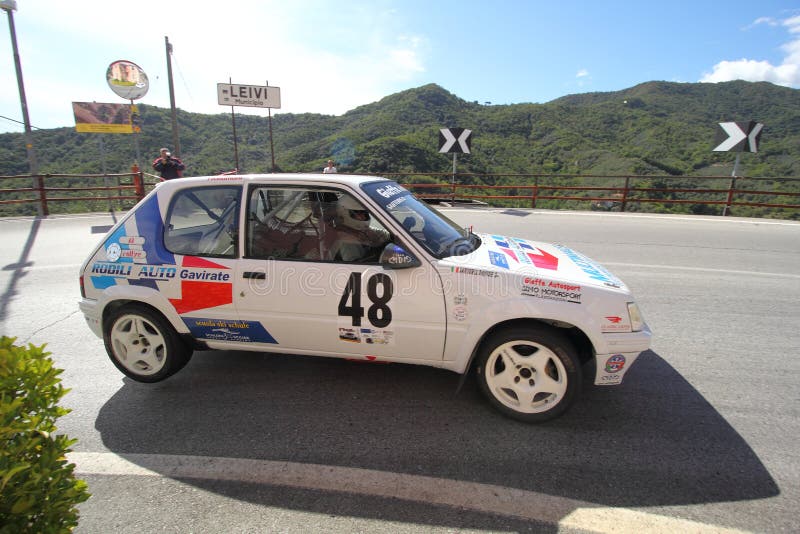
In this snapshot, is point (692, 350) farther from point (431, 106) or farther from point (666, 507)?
point (431, 106)

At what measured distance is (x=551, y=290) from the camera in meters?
2.77

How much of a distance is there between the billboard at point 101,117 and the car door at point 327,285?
21.4 m

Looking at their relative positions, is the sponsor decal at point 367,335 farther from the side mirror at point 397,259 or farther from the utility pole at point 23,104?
the utility pole at point 23,104

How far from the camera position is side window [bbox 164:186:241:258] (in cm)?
325

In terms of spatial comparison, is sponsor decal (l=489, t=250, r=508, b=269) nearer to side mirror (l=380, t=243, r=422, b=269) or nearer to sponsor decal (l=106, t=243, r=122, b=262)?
side mirror (l=380, t=243, r=422, b=269)

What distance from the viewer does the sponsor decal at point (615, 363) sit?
9.15ft

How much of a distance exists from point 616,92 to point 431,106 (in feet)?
147

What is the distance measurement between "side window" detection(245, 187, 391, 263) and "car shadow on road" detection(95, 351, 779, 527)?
1.11 meters

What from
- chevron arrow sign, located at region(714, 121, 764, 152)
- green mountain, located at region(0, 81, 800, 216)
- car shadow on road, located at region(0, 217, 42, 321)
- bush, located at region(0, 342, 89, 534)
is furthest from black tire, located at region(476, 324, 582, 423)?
green mountain, located at region(0, 81, 800, 216)

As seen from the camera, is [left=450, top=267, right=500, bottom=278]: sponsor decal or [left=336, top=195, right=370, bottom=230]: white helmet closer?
[left=450, top=267, right=500, bottom=278]: sponsor decal

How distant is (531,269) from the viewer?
2.96 meters

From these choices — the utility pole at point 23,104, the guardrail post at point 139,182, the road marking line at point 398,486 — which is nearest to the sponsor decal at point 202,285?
the road marking line at point 398,486

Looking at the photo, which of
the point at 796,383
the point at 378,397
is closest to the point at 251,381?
the point at 378,397

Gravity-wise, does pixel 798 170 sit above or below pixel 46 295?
above
